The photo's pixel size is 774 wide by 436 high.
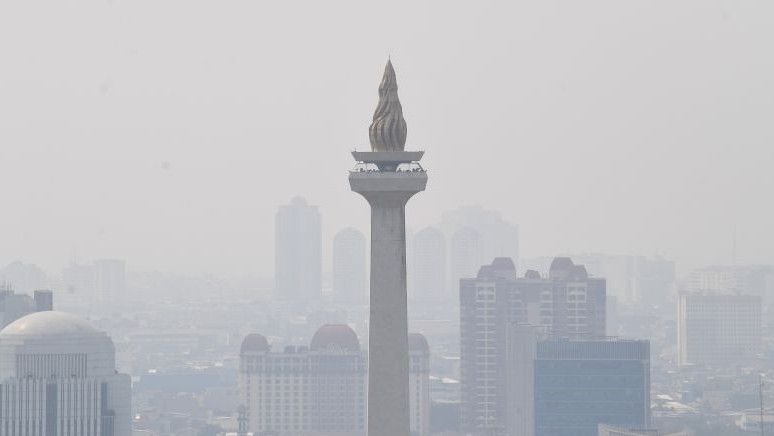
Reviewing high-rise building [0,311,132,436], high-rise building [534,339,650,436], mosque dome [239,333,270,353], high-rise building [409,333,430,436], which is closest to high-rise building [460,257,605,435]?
high-rise building [409,333,430,436]

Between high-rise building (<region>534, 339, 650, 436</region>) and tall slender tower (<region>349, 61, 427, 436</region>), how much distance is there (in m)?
81.3

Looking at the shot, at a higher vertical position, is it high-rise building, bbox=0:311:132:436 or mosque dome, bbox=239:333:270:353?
mosque dome, bbox=239:333:270:353

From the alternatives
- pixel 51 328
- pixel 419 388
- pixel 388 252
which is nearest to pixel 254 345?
pixel 419 388

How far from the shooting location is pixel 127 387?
3629 inches

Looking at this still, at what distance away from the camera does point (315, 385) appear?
148875mm

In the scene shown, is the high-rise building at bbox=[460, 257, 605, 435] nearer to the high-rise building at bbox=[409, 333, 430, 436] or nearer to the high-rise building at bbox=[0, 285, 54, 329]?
the high-rise building at bbox=[409, 333, 430, 436]

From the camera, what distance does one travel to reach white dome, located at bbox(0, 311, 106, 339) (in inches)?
3573

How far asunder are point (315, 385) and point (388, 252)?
112 m

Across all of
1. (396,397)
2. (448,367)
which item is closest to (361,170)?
(396,397)

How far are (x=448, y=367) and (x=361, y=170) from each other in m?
156

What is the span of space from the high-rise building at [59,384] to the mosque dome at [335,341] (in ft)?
194

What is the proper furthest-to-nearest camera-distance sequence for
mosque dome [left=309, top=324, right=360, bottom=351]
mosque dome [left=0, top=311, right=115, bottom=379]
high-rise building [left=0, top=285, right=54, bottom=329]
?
1. mosque dome [left=309, top=324, right=360, bottom=351]
2. high-rise building [left=0, top=285, right=54, bottom=329]
3. mosque dome [left=0, top=311, right=115, bottom=379]

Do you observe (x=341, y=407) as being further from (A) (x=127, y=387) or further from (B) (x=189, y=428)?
(A) (x=127, y=387)

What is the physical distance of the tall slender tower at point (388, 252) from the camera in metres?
37.3
